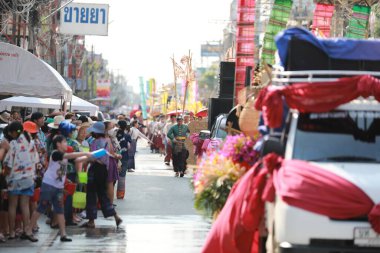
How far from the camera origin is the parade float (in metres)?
9.83

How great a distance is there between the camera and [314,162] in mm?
10516

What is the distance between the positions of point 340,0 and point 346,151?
2155cm

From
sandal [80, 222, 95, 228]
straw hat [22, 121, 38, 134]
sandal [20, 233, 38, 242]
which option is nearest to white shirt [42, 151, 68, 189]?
sandal [20, 233, 38, 242]

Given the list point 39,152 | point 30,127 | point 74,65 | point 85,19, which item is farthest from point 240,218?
point 74,65

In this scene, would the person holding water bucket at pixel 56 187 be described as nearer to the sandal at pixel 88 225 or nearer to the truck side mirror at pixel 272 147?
the sandal at pixel 88 225

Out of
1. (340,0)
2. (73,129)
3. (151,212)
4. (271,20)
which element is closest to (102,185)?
(73,129)

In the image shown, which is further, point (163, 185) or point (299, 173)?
point (163, 185)

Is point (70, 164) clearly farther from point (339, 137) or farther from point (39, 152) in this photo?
point (339, 137)

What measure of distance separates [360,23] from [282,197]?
17.9 meters

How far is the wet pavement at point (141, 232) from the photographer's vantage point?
1437cm

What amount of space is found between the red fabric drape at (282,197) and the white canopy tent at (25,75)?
40.9ft

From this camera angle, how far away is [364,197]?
9.82 meters

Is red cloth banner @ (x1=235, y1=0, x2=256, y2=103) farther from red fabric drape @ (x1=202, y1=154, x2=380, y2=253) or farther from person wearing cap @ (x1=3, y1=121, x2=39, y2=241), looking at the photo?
red fabric drape @ (x1=202, y1=154, x2=380, y2=253)

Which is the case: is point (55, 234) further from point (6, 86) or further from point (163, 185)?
point (163, 185)
